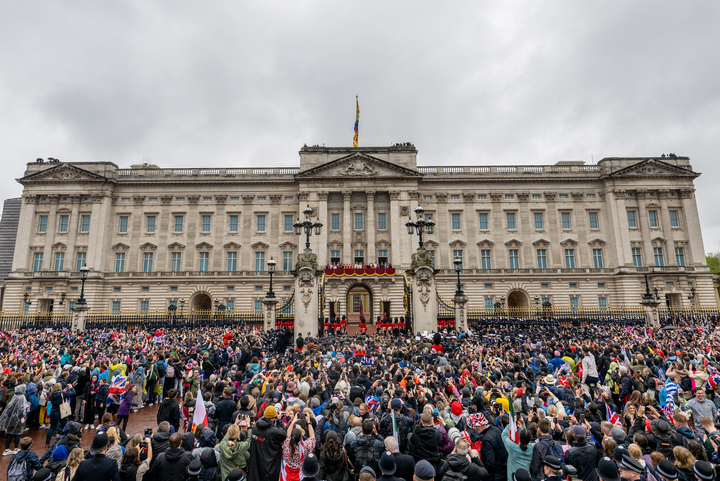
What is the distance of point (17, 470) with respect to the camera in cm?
657

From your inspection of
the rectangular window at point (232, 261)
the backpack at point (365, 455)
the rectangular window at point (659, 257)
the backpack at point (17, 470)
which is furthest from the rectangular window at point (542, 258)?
the backpack at point (17, 470)

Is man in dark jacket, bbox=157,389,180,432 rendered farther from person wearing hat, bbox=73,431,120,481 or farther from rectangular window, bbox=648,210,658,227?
rectangular window, bbox=648,210,658,227

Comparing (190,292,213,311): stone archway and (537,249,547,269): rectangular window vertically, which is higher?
(537,249,547,269): rectangular window

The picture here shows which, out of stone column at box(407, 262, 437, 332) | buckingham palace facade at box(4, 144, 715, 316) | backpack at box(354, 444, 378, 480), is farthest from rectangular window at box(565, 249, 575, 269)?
backpack at box(354, 444, 378, 480)

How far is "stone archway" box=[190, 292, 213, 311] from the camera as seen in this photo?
49.8m

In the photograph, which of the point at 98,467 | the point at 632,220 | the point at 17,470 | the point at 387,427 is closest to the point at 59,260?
the point at 17,470

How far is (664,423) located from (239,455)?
6.69 m

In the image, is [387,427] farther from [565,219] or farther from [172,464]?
[565,219]

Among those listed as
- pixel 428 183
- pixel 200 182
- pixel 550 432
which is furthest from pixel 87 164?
pixel 550 432

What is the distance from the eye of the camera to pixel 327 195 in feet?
163

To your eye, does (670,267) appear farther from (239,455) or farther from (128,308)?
(128,308)

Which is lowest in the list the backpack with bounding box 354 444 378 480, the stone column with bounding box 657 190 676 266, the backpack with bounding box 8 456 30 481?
the backpack with bounding box 8 456 30 481

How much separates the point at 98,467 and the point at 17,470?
6.58 ft

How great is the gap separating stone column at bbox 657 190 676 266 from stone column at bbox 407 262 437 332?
4149 cm
